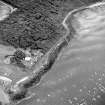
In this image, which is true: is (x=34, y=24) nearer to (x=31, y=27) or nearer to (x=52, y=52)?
(x=31, y=27)

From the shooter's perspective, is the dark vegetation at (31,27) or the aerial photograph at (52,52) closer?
Result: the aerial photograph at (52,52)

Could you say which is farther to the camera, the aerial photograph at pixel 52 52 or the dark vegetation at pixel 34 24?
the dark vegetation at pixel 34 24

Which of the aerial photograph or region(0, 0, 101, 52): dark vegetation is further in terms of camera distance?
region(0, 0, 101, 52): dark vegetation

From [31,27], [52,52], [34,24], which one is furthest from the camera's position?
[34,24]

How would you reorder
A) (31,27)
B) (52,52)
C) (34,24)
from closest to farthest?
(52,52) → (31,27) → (34,24)

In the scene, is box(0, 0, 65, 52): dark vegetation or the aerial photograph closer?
the aerial photograph

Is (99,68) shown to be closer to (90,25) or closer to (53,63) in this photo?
(53,63)

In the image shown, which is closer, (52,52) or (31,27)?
(52,52)

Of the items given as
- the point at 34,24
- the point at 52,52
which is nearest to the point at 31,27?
the point at 34,24
